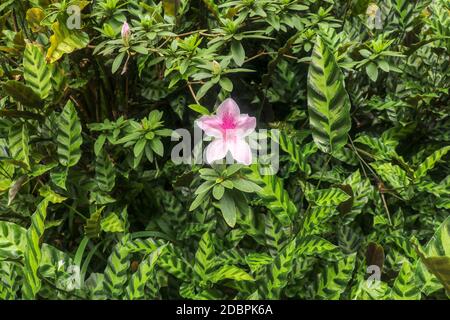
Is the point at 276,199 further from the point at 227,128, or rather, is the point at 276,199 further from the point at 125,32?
the point at 125,32

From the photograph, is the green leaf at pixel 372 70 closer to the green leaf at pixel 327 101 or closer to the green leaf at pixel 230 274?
the green leaf at pixel 327 101

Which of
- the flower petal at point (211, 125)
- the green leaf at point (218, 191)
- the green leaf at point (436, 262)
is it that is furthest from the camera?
the flower petal at point (211, 125)

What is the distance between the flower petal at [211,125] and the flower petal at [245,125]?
4 centimetres

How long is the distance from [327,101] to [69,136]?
65cm

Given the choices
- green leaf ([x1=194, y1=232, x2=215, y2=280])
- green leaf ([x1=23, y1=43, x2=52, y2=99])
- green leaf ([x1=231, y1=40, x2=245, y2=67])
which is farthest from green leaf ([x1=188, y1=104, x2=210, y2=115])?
green leaf ([x1=23, y1=43, x2=52, y2=99])

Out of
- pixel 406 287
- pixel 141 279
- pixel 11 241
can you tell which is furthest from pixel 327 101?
pixel 11 241

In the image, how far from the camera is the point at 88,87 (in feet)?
5.27

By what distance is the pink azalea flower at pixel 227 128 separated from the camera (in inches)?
48.4

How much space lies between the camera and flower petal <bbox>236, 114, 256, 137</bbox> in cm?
125

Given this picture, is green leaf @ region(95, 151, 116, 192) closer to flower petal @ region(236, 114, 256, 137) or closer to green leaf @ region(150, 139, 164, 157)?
green leaf @ region(150, 139, 164, 157)

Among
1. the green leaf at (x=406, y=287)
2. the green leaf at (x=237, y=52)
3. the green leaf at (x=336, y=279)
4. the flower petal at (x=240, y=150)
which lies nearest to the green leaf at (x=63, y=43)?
the green leaf at (x=237, y=52)

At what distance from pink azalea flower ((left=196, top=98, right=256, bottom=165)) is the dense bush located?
0.05 metres

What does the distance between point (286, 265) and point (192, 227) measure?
338 millimetres

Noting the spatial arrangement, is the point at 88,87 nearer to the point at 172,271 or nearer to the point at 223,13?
the point at 223,13
